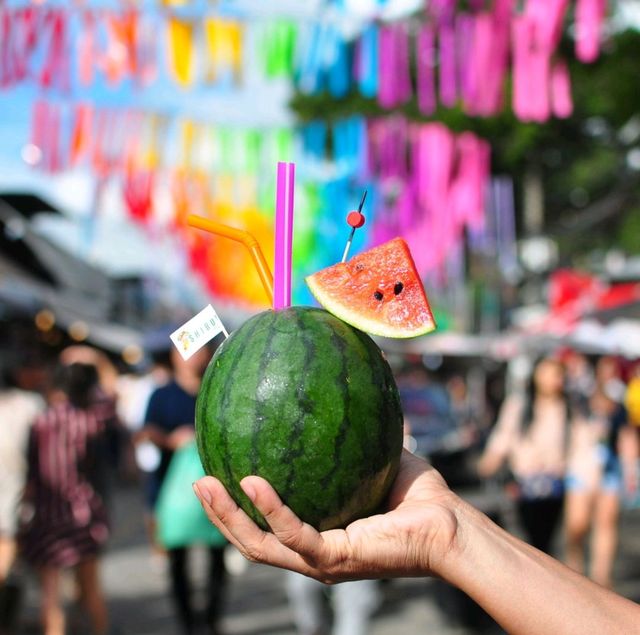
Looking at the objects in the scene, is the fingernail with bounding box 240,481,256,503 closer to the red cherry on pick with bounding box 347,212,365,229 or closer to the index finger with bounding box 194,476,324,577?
the index finger with bounding box 194,476,324,577

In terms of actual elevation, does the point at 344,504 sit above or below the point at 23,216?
below

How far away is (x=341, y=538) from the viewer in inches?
74.0

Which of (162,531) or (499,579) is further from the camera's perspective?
(162,531)

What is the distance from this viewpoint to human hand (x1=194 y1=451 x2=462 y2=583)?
1845mm

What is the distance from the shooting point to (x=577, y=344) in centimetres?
1558

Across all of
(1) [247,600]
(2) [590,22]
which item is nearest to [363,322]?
(1) [247,600]

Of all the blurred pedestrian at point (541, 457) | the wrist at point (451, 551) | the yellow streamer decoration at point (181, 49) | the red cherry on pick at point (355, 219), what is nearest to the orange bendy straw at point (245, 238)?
the red cherry on pick at point (355, 219)

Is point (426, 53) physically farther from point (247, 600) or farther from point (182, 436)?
point (247, 600)

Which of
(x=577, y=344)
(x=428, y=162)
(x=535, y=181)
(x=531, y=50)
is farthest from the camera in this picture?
(x=535, y=181)

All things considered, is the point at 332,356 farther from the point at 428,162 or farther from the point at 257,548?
the point at 428,162

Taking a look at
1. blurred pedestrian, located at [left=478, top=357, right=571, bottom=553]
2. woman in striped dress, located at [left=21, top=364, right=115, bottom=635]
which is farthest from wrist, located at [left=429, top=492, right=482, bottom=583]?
blurred pedestrian, located at [left=478, top=357, right=571, bottom=553]

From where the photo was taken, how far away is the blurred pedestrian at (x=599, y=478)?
7.07 meters

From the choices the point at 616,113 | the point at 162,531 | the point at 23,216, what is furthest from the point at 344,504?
the point at 616,113

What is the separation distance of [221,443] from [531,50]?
26.3ft
